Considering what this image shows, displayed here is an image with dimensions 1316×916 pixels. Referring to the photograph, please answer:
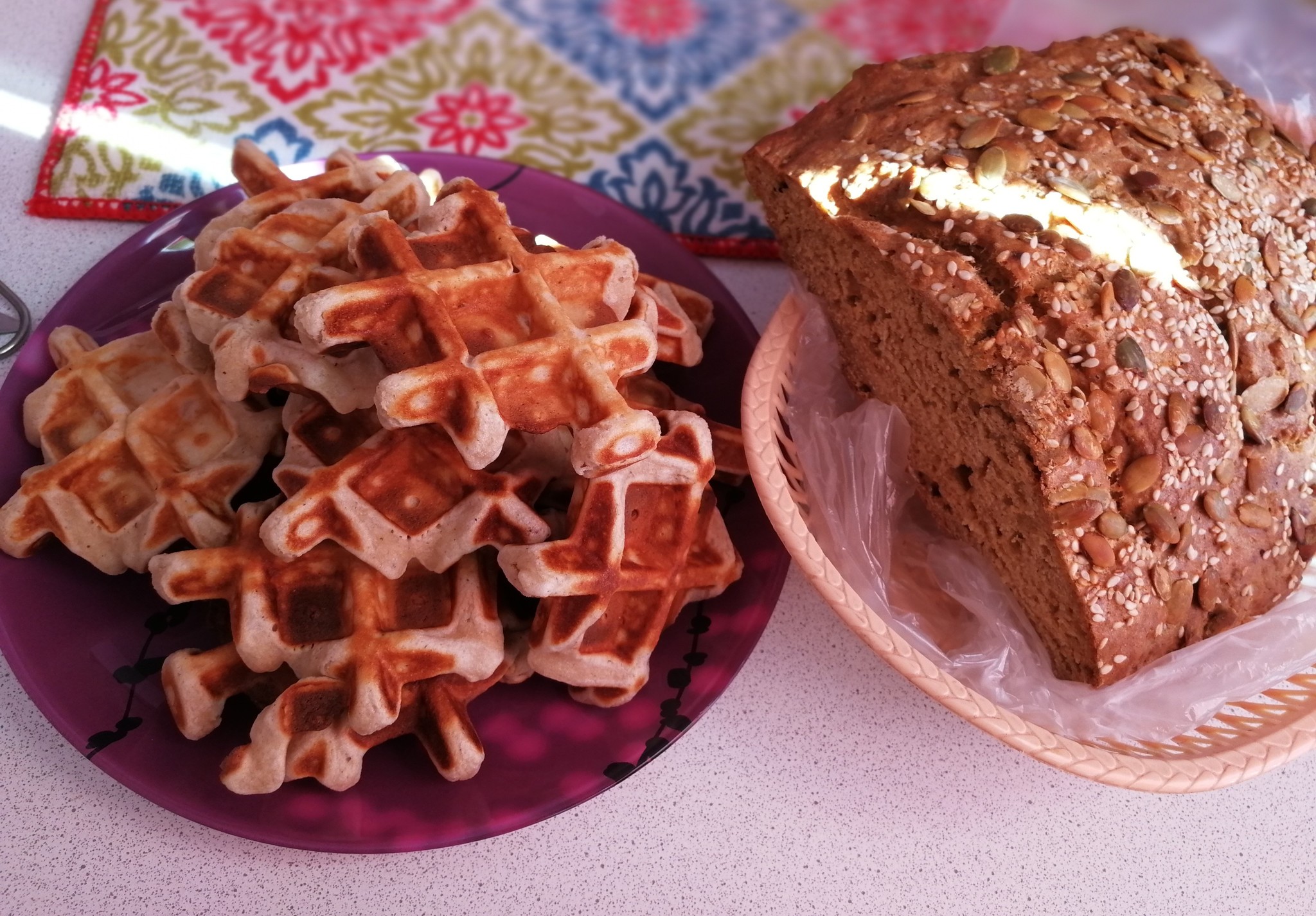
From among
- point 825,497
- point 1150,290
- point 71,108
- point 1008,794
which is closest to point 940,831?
point 1008,794

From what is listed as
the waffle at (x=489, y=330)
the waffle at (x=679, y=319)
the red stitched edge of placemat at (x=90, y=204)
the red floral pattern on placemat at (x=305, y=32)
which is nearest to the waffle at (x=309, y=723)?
the waffle at (x=489, y=330)

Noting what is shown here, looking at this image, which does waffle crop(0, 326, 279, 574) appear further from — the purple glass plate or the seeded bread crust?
the seeded bread crust

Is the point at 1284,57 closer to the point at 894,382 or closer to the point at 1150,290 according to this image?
the point at 1150,290

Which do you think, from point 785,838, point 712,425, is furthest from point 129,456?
point 785,838

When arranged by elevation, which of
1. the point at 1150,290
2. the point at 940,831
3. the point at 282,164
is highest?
the point at 1150,290

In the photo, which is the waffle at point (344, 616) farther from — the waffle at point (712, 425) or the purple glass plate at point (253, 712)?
the waffle at point (712, 425)

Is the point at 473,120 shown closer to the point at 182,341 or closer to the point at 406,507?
the point at 182,341
